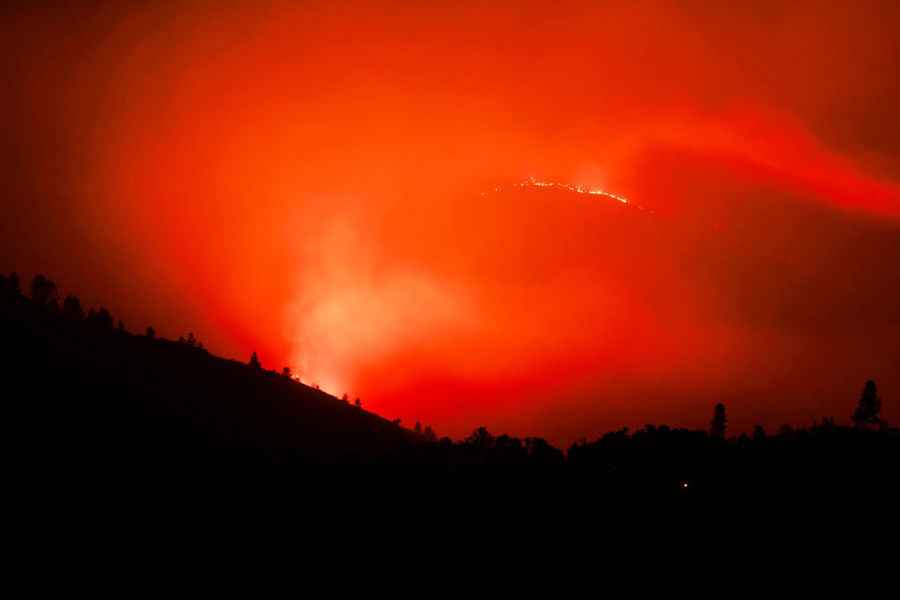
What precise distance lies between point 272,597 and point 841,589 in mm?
34620

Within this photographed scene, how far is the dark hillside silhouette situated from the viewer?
75.7 metres

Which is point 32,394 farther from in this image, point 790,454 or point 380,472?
point 790,454

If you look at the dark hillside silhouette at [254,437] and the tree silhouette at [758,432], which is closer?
the dark hillside silhouette at [254,437]

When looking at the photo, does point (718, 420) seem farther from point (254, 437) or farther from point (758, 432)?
point (254, 437)

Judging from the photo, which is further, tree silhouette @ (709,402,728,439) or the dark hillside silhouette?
tree silhouette @ (709,402,728,439)

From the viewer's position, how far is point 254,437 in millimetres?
112312

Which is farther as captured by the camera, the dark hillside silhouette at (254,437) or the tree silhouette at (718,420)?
the tree silhouette at (718,420)

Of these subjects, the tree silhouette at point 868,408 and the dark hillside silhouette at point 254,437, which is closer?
the dark hillside silhouette at point 254,437

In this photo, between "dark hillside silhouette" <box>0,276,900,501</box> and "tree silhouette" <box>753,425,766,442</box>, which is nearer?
"dark hillside silhouette" <box>0,276,900,501</box>

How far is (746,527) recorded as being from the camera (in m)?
67.2

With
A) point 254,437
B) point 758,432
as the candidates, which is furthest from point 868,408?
point 254,437

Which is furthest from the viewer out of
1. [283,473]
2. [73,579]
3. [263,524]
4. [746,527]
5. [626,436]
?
[626,436]

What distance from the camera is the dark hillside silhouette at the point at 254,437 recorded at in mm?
75688

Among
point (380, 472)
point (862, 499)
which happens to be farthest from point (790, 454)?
point (380, 472)
